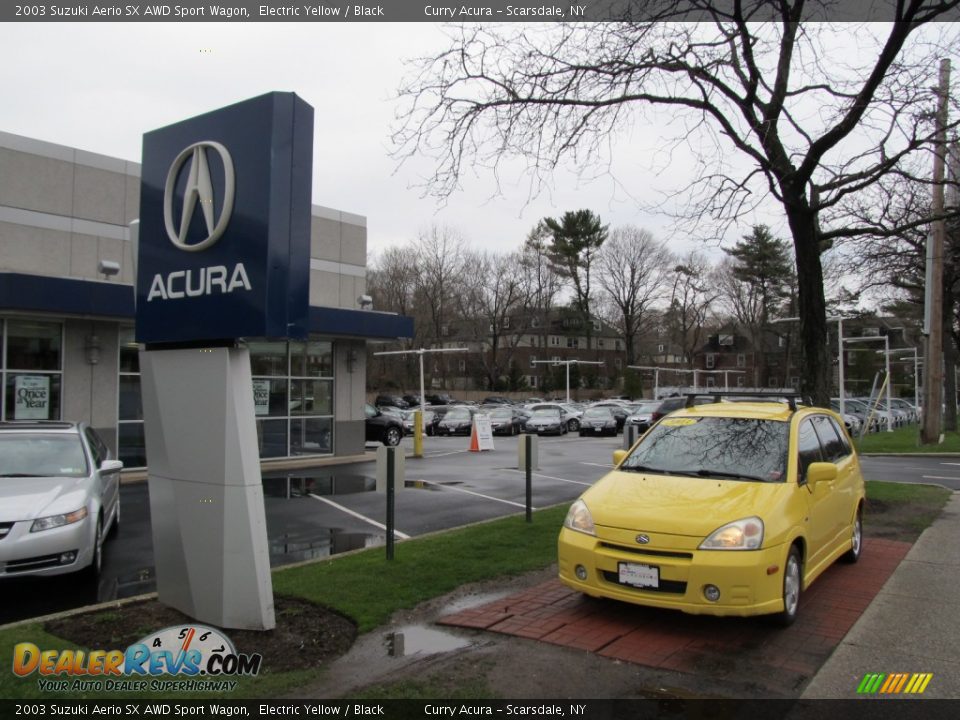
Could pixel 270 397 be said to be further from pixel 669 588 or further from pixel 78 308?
pixel 669 588

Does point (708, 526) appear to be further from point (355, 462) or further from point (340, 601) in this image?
point (355, 462)

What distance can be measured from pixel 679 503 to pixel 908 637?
5.98 feet

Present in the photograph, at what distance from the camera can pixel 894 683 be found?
4496mm

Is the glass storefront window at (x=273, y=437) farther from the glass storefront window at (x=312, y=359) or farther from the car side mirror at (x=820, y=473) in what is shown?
the car side mirror at (x=820, y=473)

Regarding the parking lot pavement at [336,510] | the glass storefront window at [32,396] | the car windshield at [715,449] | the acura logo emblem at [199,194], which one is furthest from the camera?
the glass storefront window at [32,396]

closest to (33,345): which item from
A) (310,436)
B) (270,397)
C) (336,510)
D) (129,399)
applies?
(129,399)

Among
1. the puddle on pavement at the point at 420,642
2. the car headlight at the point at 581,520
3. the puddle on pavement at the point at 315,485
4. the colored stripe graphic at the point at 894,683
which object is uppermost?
the car headlight at the point at 581,520

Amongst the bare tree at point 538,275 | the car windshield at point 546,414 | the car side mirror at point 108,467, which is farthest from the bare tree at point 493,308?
the car side mirror at point 108,467

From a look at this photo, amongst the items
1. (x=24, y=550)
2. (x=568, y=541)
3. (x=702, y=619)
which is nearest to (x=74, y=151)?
(x=24, y=550)

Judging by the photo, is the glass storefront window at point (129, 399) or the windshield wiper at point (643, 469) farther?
the glass storefront window at point (129, 399)

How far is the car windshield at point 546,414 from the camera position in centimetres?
3547

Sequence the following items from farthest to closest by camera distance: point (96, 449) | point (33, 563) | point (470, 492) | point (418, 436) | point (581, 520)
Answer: point (418, 436), point (470, 492), point (96, 449), point (33, 563), point (581, 520)

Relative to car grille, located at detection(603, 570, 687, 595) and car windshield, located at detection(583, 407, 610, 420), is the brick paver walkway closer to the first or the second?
car grille, located at detection(603, 570, 687, 595)

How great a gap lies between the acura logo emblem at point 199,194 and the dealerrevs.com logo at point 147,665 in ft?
9.32
